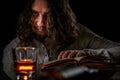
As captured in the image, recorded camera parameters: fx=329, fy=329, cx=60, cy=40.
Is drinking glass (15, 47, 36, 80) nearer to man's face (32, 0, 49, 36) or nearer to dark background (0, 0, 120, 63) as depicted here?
man's face (32, 0, 49, 36)

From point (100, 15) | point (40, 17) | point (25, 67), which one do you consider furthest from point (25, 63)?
point (100, 15)

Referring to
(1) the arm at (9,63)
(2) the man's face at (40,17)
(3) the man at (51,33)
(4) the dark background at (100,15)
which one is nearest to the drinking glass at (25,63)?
(1) the arm at (9,63)

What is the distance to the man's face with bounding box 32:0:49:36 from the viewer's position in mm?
2033

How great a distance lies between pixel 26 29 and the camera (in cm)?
211

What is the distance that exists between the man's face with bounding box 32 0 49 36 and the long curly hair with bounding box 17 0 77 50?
0.03m

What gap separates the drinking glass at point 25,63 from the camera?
132cm

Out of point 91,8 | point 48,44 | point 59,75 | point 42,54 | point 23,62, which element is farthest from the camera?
point 91,8

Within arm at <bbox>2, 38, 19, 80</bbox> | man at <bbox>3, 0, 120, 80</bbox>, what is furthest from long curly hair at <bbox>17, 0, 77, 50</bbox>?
arm at <bbox>2, 38, 19, 80</bbox>

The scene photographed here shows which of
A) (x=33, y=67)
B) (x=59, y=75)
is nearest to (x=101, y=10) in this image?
(x=33, y=67)

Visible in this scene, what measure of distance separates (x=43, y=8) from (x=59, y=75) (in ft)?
4.13

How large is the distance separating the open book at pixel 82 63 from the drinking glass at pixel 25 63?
0.05m

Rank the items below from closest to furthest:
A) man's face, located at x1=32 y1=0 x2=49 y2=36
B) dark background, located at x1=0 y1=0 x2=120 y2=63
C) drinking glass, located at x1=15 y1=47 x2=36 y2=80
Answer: drinking glass, located at x1=15 y1=47 x2=36 y2=80, man's face, located at x1=32 y1=0 x2=49 y2=36, dark background, located at x1=0 y1=0 x2=120 y2=63

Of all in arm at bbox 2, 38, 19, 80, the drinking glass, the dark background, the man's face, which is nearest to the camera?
the drinking glass

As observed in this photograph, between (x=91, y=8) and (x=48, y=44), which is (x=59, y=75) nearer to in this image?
(x=48, y=44)
